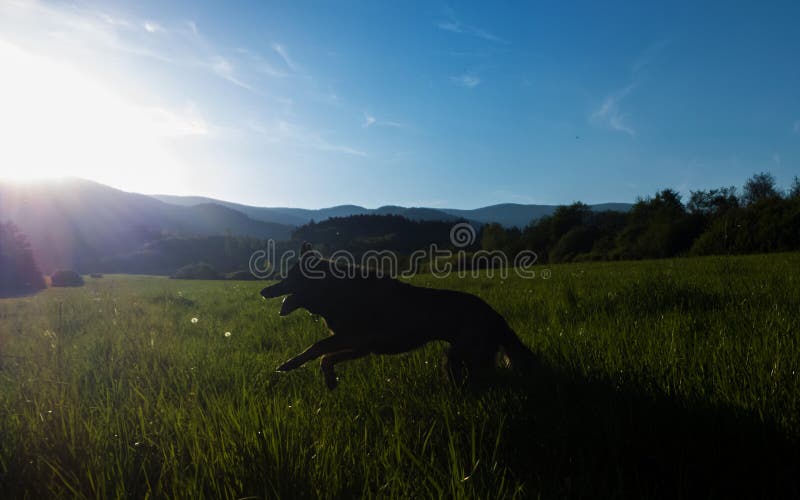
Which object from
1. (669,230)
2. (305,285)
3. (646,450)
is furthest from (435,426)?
(669,230)

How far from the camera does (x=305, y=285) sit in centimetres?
325

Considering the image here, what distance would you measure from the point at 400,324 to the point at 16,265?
1715 inches

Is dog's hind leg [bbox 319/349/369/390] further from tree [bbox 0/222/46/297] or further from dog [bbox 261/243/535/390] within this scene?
tree [bbox 0/222/46/297]

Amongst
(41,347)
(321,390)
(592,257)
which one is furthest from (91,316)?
(592,257)

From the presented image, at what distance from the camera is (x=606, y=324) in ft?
16.0

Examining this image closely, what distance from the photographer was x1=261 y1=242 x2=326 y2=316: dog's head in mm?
3164

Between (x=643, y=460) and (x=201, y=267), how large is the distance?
96584mm

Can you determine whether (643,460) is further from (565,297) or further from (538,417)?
(565,297)

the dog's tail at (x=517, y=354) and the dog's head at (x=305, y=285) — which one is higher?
the dog's head at (x=305, y=285)

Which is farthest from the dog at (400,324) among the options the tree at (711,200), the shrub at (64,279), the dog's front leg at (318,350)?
the tree at (711,200)

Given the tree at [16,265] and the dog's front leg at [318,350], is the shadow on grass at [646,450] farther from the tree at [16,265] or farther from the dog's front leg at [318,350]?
the tree at [16,265]

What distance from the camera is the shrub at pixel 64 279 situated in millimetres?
37000

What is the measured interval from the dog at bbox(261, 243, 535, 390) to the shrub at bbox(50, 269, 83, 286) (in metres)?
45.4

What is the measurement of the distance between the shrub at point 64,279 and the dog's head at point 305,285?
1769 inches
